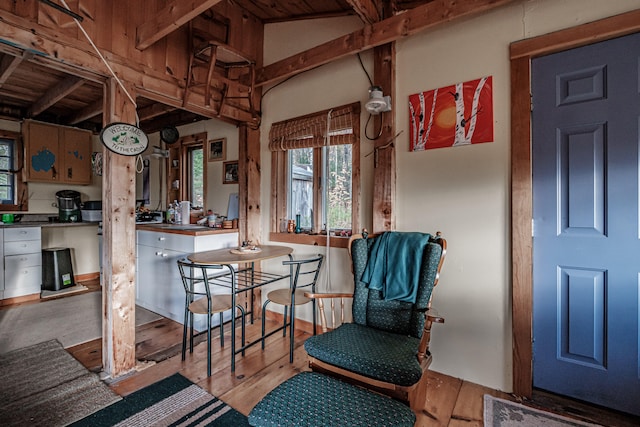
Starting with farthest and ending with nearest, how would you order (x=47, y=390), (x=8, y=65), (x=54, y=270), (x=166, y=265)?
(x=54, y=270), (x=166, y=265), (x=8, y=65), (x=47, y=390)

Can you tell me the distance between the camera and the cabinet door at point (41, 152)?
406 centimetres

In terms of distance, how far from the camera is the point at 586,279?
68.9 inches

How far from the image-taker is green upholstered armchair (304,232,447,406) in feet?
4.85

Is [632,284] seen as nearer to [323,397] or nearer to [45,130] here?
[323,397]

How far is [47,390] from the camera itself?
193cm

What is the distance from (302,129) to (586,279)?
234cm

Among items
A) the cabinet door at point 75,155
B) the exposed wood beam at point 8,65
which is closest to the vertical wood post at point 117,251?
the exposed wood beam at point 8,65

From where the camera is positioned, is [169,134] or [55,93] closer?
[55,93]

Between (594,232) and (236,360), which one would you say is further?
(236,360)

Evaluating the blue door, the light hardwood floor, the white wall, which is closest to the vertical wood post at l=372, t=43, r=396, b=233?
the white wall

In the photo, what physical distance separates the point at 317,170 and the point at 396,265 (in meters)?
1.31

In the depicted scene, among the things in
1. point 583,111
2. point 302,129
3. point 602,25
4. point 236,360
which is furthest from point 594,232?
point 236,360

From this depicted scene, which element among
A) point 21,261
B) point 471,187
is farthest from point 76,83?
point 471,187

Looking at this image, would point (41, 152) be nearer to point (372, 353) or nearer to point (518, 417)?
point (372, 353)
